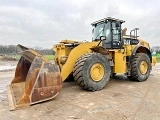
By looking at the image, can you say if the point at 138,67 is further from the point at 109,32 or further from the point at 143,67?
the point at 109,32

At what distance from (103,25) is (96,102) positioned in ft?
10.9

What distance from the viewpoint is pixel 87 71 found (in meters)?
5.62

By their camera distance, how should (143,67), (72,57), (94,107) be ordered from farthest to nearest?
(143,67) < (72,57) < (94,107)

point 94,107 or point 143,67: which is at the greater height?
point 143,67

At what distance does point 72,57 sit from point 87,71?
1.98ft

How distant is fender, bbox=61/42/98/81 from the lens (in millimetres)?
5656

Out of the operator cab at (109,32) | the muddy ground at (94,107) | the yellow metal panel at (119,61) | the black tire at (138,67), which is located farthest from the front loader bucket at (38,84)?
the black tire at (138,67)

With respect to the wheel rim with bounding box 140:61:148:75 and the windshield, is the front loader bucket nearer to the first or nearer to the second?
the windshield

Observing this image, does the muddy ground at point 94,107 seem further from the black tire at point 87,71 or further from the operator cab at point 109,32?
the operator cab at point 109,32

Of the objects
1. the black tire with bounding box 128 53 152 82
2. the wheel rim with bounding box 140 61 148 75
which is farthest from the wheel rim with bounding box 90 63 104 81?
the wheel rim with bounding box 140 61 148 75

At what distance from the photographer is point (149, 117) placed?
3930mm

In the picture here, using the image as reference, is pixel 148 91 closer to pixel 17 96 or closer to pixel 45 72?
pixel 45 72

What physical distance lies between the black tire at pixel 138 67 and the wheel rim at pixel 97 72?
189cm

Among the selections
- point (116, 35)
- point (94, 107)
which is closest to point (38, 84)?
point (94, 107)
